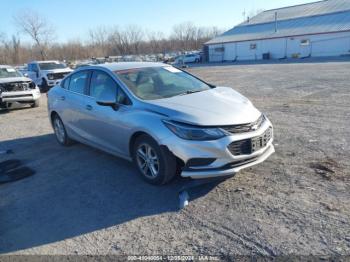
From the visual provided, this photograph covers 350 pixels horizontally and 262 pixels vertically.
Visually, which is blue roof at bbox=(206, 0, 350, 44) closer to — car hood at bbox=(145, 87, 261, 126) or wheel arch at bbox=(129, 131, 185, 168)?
car hood at bbox=(145, 87, 261, 126)

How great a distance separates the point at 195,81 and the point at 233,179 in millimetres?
1978

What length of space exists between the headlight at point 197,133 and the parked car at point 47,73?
621 inches

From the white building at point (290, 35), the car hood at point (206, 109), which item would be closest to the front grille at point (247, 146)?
the car hood at point (206, 109)

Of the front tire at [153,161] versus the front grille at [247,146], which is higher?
the front grille at [247,146]

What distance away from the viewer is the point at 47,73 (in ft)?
61.5

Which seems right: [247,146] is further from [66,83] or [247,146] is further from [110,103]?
[66,83]

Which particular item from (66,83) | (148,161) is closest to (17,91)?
(66,83)

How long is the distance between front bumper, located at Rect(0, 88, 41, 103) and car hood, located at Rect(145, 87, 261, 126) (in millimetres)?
9550

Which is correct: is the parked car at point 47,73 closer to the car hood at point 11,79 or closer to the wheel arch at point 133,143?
the car hood at point 11,79

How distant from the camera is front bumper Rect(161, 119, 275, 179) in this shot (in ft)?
13.0

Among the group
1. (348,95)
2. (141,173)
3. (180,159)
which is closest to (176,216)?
(180,159)

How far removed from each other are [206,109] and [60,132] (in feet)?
12.9

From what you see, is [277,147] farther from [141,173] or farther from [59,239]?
[59,239]

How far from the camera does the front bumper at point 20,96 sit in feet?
39.6
